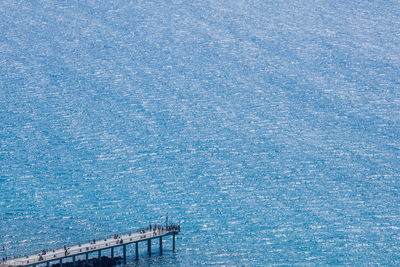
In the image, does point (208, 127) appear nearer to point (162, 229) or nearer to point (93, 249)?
point (162, 229)

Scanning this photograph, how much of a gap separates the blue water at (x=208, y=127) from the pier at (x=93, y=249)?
257cm

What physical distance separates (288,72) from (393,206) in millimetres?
38168

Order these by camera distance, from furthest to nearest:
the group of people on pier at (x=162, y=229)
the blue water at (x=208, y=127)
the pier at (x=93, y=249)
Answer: the blue water at (x=208, y=127)
the group of people on pier at (x=162, y=229)
the pier at (x=93, y=249)

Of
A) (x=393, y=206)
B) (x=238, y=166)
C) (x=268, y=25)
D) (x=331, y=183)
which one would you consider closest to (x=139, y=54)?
(x=268, y=25)

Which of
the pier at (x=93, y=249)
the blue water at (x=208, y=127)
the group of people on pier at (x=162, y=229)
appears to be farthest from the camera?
the blue water at (x=208, y=127)

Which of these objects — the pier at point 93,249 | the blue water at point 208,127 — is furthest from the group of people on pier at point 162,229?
the blue water at point 208,127

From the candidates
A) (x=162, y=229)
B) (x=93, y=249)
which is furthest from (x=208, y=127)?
(x=93, y=249)

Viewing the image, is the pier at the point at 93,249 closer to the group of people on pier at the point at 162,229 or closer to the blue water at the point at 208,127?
the group of people on pier at the point at 162,229

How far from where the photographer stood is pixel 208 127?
449 ft

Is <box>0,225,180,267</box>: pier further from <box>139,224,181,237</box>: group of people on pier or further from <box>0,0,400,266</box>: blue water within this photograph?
<box>0,0,400,266</box>: blue water

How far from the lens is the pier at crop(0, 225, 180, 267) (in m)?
97.4

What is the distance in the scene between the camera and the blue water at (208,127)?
112 m

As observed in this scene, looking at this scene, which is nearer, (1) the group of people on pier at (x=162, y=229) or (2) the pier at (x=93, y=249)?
(2) the pier at (x=93, y=249)

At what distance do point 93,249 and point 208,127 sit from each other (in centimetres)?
4044
